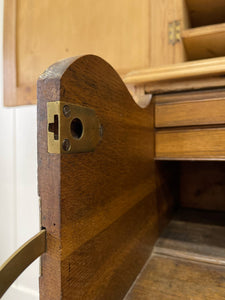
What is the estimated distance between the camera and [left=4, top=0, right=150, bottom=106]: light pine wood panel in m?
0.79

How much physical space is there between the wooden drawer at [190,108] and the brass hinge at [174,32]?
0.83 ft

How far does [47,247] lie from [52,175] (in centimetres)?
7

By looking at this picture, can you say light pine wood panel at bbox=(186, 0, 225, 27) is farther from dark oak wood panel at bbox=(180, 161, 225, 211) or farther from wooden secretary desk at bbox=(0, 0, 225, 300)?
dark oak wood panel at bbox=(180, 161, 225, 211)

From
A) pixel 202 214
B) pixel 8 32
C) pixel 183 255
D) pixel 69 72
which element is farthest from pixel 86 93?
pixel 8 32

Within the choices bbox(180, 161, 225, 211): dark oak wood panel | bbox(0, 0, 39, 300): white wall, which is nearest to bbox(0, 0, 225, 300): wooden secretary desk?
bbox(180, 161, 225, 211): dark oak wood panel

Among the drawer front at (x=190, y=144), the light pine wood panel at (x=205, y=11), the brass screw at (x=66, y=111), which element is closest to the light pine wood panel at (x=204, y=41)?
the light pine wood panel at (x=205, y=11)

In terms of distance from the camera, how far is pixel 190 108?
50 cm

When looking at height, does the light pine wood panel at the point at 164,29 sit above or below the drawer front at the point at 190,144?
above

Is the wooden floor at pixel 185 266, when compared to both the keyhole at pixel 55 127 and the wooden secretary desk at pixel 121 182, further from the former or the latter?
the keyhole at pixel 55 127

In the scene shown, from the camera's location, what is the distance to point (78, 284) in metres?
0.24

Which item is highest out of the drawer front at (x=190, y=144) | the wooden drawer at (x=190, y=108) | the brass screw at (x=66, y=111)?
the wooden drawer at (x=190, y=108)

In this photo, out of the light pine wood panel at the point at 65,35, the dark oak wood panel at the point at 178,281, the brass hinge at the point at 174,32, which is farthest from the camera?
the light pine wood panel at the point at 65,35

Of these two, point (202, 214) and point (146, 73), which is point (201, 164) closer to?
point (202, 214)

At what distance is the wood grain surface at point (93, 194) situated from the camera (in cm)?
21
